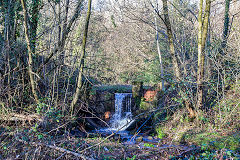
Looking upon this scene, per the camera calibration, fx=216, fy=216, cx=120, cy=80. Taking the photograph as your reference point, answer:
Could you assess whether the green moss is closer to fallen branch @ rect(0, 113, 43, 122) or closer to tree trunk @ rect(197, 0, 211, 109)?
tree trunk @ rect(197, 0, 211, 109)

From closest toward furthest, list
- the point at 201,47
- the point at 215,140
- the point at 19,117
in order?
1. the point at 215,140
2. the point at 19,117
3. the point at 201,47

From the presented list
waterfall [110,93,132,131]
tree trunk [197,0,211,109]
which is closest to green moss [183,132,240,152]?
tree trunk [197,0,211,109]

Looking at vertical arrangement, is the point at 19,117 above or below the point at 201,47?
below

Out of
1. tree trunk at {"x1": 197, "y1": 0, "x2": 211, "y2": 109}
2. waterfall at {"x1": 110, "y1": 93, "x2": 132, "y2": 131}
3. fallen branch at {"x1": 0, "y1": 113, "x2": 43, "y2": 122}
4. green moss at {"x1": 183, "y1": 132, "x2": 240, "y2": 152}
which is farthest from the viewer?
waterfall at {"x1": 110, "y1": 93, "x2": 132, "y2": 131}

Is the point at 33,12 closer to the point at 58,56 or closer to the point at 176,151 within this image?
the point at 58,56

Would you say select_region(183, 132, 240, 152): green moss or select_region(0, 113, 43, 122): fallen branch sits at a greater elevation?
select_region(0, 113, 43, 122): fallen branch

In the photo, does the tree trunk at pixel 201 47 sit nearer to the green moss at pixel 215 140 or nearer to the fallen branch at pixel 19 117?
the green moss at pixel 215 140

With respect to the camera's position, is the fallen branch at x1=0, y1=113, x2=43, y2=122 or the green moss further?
the fallen branch at x1=0, y1=113, x2=43, y2=122

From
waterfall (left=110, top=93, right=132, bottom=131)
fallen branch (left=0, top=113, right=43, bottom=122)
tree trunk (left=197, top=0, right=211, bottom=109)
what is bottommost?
waterfall (left=110, top=93, right=132, bottom=131)


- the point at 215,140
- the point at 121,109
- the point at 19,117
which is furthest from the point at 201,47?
the point at 121,109

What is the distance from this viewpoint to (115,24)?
78.0 ft

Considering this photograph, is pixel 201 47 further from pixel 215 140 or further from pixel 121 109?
pixel 121 109

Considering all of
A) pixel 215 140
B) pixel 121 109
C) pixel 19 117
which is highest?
pixel 19 117

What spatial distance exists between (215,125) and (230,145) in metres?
1.60
